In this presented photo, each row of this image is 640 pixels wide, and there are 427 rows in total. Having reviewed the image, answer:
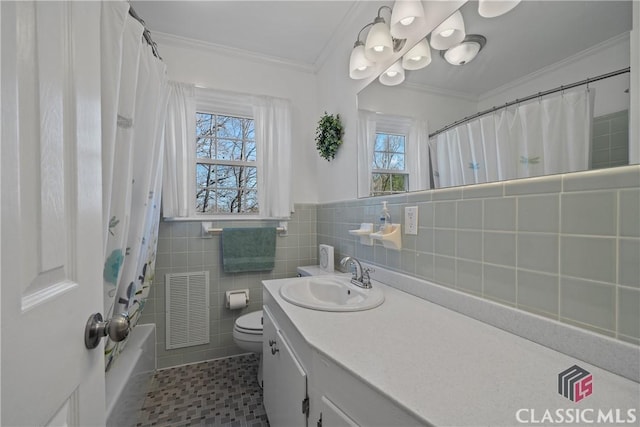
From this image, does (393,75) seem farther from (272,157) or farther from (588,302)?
(588,302)

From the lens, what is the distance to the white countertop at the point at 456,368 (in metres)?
0.50

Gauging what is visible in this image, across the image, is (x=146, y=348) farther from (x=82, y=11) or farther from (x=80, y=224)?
(x=82, y=11)

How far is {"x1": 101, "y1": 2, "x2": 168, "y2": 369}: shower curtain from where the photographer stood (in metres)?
1.02

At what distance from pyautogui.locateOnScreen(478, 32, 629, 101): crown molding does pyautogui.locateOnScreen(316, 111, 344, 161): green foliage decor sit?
1.08 m

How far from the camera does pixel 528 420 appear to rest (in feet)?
1.56

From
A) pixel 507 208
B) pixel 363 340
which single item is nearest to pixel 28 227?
pixel 363 340

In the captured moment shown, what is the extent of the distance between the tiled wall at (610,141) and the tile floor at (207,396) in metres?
1.84

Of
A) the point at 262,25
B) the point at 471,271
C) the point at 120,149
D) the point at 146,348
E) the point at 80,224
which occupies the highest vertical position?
the point at 262,25

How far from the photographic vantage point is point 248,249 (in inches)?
82.5

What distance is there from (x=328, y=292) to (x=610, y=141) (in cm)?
121

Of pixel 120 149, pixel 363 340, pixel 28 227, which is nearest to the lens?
pixel 28 227

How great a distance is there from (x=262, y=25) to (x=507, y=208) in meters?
1.95

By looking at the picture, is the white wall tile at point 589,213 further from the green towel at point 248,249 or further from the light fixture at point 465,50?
the green towel at point 248,249

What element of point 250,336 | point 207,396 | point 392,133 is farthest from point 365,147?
point 207,396
